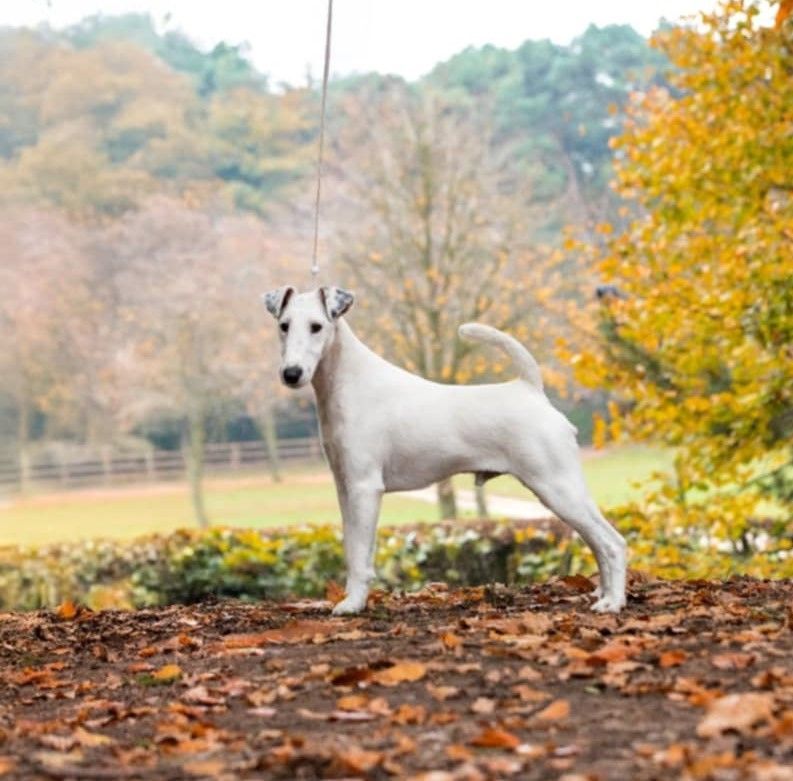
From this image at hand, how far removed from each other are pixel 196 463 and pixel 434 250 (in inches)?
330

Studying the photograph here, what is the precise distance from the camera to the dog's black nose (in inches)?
210

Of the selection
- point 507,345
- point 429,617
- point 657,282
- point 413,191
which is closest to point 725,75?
point 657,282

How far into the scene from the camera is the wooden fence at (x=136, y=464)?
27078mm

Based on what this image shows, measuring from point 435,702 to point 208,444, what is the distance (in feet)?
81.1

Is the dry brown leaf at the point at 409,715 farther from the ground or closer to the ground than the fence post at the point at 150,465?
farther from the ground

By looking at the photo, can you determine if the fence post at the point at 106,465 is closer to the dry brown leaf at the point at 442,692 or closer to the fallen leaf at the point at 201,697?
the fallen leaf at the point at 201,697

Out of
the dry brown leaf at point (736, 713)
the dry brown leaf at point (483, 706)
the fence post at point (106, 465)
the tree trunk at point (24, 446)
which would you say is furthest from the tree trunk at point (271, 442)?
the dry brown leaf at point (736, 713)

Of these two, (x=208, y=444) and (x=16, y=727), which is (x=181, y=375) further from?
(x=16, y=727)

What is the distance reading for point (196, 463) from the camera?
26.6m

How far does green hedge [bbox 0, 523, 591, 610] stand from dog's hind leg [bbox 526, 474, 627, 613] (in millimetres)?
5012

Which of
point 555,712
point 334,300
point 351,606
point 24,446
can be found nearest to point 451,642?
point 555,712

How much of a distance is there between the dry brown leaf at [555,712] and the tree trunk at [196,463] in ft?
74.0

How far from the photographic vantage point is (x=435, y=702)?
3.91 metres

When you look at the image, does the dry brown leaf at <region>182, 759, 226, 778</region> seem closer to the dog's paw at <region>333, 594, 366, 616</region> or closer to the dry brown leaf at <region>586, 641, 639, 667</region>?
the dry brown leaf at <region>586, 641, 639, 667</region>
